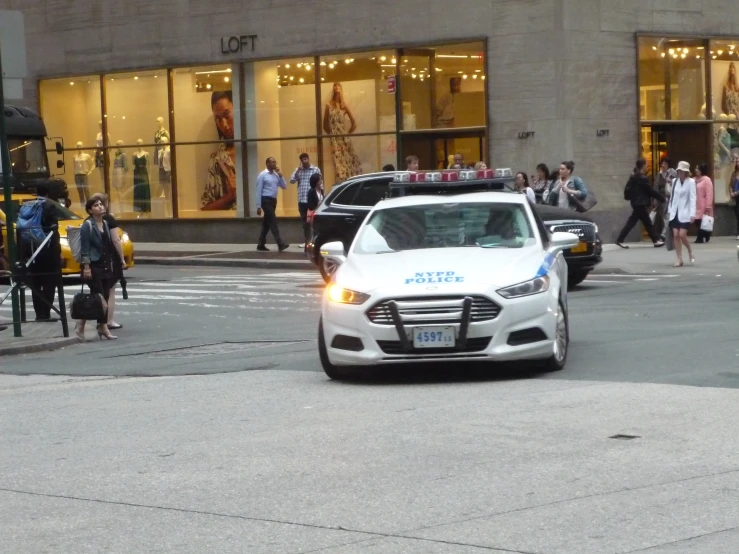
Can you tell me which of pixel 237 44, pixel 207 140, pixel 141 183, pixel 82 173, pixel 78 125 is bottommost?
pixel 141 183

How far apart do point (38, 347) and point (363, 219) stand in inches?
252

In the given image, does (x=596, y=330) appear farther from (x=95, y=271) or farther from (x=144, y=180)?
(x=144, y=180)

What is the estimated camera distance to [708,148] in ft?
105

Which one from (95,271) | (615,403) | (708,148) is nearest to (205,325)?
(95,271)

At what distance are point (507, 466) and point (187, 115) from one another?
28478mm

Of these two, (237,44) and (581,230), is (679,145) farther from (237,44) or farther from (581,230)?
(581,230)

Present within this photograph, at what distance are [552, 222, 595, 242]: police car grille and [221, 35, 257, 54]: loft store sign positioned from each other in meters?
15.4

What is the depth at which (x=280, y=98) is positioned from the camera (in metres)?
34.0

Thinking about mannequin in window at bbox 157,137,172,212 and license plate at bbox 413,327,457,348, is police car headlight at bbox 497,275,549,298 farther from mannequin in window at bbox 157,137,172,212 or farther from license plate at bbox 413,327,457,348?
mannequin in window at bbox 157,137,172,212

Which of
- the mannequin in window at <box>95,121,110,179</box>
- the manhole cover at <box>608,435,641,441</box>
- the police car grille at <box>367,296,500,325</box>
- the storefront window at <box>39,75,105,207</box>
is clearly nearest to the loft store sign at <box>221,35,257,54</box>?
the storefront window at <box>39,75,105,207</box>

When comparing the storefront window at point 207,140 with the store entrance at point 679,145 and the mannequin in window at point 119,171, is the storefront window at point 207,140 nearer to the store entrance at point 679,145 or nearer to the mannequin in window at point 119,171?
the mannequin in window at point 119,171

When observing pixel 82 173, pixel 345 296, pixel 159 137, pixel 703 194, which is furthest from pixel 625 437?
pixel 82 173

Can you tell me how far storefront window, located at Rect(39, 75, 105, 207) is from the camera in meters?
37.4

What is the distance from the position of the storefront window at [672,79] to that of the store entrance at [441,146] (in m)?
3.63
